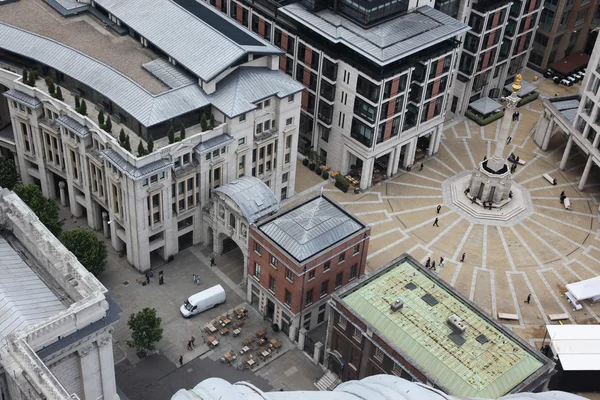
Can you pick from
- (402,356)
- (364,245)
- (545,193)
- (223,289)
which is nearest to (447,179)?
(545,193)

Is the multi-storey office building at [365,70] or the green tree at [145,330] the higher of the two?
the multi-storey office building at [365,70]

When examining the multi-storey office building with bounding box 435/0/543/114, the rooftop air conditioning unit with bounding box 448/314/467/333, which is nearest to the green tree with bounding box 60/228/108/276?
the rooftop air conditioning unit with bounding box 448/314/467/333

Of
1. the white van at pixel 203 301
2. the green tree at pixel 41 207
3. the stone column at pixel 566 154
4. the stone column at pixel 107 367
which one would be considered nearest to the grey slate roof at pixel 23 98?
the green tree at pixel 41 207

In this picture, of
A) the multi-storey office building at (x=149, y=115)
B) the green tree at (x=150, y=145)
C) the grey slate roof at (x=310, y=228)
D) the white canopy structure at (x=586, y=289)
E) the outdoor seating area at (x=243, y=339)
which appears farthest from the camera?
the white canopy structure at (x=586, y=289)

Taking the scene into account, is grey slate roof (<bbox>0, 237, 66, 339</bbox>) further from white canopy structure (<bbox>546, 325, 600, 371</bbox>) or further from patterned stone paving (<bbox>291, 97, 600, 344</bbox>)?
white canopy structure (<bbox>546, 325, 600, 371</bbox>)

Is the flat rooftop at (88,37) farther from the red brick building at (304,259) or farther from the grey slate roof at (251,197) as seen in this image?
the red brick building at (304,259)

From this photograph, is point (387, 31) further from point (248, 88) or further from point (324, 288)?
point (324, 288)

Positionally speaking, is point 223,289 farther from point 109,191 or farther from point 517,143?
point 517,143
